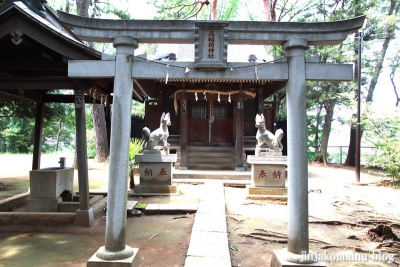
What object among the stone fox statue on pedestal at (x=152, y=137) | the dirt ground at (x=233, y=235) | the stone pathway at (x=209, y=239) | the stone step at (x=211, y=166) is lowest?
the dirt ground at (x=233, y=235)

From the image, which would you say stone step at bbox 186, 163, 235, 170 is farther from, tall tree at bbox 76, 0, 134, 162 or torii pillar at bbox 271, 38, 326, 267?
torii pillar at bbox 271, 38, 326, 267

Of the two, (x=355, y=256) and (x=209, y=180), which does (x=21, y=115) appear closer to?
(x=209, y=180)

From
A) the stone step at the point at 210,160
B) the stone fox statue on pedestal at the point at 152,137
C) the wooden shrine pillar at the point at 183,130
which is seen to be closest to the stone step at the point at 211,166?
the stone step at the point at 210,160

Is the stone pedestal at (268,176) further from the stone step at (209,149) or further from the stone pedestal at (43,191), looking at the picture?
the stone step at (209,149)

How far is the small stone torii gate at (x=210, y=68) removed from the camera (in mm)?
3781

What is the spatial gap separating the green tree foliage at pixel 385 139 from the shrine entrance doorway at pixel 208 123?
22.0 ft

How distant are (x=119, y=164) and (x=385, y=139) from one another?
12.8m

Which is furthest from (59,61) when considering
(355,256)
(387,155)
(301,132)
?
(387,155)

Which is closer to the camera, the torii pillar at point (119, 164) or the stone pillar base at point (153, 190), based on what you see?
the torii pillar at point (119, 164)

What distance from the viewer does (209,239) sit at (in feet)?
15.3

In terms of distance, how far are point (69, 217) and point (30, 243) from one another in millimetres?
972

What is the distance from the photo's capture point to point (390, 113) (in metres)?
12.9

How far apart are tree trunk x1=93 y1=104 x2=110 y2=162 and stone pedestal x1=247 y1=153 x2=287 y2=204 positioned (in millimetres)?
9654

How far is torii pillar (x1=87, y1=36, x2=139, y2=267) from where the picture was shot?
3.73 metres
